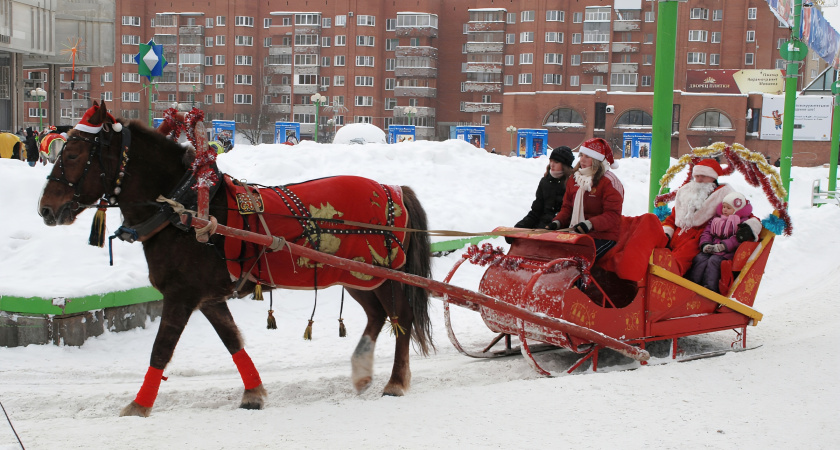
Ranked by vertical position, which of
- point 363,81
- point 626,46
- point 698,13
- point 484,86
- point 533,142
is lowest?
point 533,142

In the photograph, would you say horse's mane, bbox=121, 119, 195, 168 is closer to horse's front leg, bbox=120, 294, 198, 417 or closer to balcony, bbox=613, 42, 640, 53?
horse's front leg, bbox=120, 294, 198, 417

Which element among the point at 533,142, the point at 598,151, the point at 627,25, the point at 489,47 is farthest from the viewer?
the point at 489,47

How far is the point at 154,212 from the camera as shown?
16.9 ft

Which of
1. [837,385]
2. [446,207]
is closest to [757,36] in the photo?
[446,207]

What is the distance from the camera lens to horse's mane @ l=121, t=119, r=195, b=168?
531 centimetres

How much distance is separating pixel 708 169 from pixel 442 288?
11.6 ft

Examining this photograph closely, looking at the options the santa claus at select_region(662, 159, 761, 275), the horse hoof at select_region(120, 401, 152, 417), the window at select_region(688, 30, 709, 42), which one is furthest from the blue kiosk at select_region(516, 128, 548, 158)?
the window at select_region(688, 30, 709, 42)

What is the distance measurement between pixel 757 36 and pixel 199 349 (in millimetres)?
70352

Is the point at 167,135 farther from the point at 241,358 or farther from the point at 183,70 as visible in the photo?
the point at 183,70

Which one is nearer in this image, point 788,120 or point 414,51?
point 788,120

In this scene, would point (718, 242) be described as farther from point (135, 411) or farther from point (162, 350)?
point (135, 411)

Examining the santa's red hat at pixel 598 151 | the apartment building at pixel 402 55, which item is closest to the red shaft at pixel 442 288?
A: the santa's red hat at pixel 598 151

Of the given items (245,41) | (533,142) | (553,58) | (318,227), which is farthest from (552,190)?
(245,41)

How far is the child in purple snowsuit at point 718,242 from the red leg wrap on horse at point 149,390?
16.1 feet
